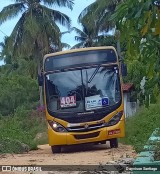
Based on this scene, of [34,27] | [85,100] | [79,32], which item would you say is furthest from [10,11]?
[85,100]

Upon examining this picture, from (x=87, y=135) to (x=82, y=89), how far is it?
1244mm

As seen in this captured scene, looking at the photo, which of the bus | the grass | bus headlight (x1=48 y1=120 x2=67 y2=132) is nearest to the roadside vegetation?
the grass

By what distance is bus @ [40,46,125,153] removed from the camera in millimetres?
12945

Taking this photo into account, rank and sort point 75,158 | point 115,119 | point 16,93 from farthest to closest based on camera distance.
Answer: point 16,93 < point 115,119 < point 75,158

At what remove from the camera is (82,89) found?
13000 mm

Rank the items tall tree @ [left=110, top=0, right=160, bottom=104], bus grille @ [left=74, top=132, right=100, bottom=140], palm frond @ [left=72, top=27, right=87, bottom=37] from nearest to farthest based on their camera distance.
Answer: tall tree @ [left=110, top=0, right=160, bottom=104] < bus grille @ [left=74, top=132, right=100, bottom=140] < palm frond @ [left=72, top=27, right=87, bottom=37]

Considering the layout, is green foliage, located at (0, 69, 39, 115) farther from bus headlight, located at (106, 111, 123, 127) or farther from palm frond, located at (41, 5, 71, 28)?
bus headlight, located at (106, 111, 123, 127)

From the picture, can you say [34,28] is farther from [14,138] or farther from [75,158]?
[75,158]

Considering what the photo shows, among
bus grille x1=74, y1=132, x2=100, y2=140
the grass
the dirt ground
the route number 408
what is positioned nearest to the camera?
the dirt ground

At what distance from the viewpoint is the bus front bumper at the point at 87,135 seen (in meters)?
13.0

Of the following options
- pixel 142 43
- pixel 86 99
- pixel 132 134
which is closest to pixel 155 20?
pixel 142 43

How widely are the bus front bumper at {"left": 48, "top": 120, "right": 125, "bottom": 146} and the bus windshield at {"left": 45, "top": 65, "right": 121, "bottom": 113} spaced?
24.2 inches

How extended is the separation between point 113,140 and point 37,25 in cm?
2144

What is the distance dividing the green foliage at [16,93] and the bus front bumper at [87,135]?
33.2 metres
